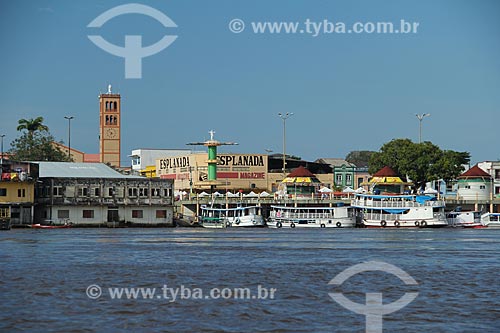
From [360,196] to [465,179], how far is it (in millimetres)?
24289

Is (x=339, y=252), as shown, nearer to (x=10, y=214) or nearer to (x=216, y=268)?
(x=216, y=268)

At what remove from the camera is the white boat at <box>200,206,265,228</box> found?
116 m

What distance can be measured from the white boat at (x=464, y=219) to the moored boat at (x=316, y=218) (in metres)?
12.3

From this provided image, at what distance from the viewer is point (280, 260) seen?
51.2 meters

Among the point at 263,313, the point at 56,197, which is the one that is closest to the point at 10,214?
the point at 56,197

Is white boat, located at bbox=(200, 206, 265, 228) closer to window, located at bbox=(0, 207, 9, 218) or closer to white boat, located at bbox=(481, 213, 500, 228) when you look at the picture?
window, located at bbox=(0, 207, 9, 218)

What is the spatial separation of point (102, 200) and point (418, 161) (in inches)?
2192

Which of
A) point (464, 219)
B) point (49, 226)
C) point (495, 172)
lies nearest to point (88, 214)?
point (49, 226)

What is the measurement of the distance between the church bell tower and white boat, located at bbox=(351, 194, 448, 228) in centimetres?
8399

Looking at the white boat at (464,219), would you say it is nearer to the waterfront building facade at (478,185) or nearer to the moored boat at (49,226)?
the waterfront building facade at (478,185)

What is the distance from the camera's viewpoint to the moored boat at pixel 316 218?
378ft

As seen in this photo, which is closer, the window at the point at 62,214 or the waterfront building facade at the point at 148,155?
the window at the point at 62,214

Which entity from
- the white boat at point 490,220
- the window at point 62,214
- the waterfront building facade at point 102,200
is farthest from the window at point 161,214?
the white boat at point 490,220

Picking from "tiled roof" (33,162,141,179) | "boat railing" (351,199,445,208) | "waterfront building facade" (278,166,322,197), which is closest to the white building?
"boat railing" (351,199,445,208)
